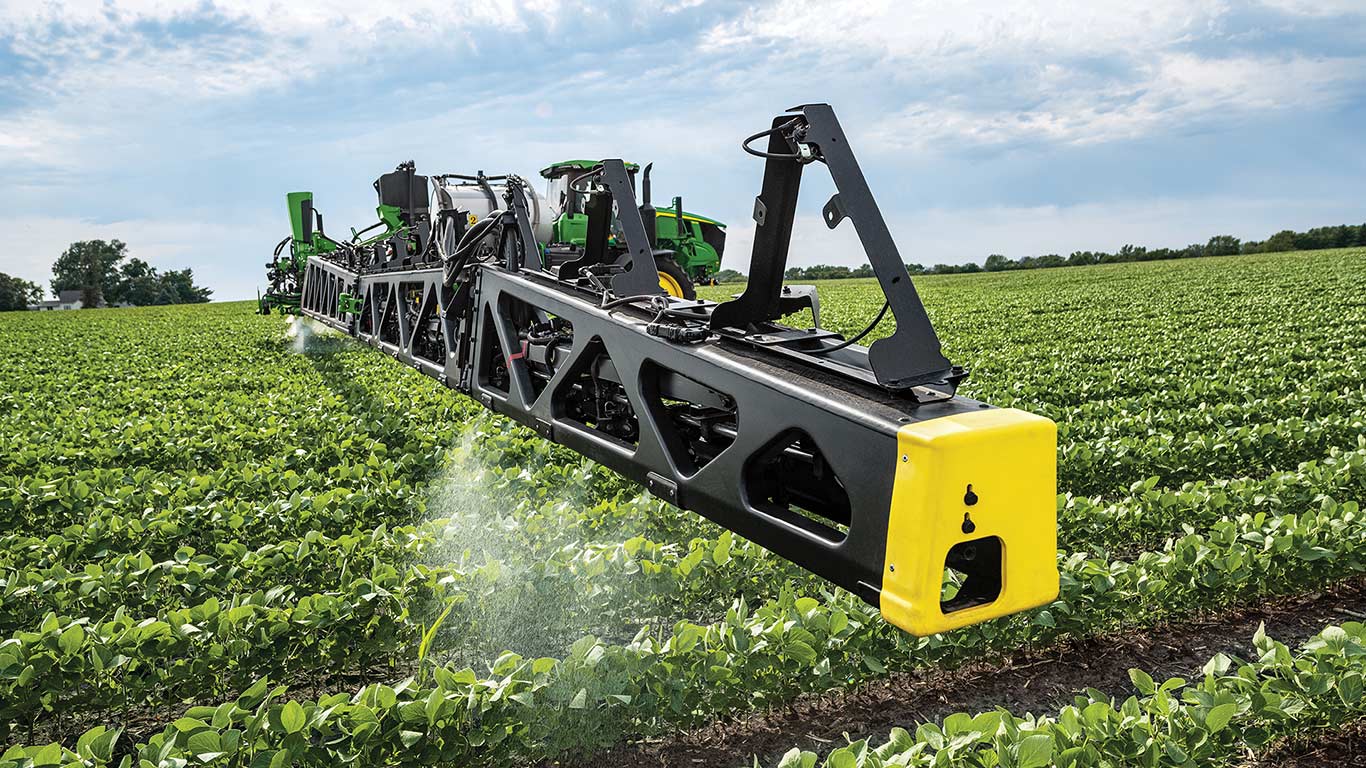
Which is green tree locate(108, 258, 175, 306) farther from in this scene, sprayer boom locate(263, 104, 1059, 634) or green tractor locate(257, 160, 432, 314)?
sprayer boom locate(263, 104, 1059, 634)

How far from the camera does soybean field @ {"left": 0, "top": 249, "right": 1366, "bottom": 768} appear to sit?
10.3 feet

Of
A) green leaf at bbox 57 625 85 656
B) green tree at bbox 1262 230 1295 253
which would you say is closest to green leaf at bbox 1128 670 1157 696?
green leaf at bbox 57 625 85 656

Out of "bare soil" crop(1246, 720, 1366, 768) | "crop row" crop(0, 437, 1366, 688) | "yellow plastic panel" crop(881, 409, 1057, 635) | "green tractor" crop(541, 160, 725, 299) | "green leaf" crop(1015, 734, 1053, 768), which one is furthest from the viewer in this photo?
"green tractor" crop(541, 160, 725, 299)

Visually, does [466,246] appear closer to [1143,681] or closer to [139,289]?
[1143,681]

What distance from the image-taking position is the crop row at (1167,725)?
2.83 m

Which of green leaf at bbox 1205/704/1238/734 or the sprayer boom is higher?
the sprayer boom

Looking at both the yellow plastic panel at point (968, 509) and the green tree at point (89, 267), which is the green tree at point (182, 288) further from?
the yellow plastic panel at point (968, 509)

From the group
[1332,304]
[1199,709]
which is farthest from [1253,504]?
[1332,304]

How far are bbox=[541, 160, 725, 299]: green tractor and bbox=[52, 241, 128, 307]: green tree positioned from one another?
70.7 metres

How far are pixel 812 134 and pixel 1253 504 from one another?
13.3ft

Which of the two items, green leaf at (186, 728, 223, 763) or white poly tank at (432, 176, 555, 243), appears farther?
white poly tank at (432, 176, 555, 243)

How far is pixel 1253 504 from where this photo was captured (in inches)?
214

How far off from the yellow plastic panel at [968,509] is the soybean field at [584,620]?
18.5 inches

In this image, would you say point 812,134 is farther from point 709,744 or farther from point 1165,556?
point 1165,556
